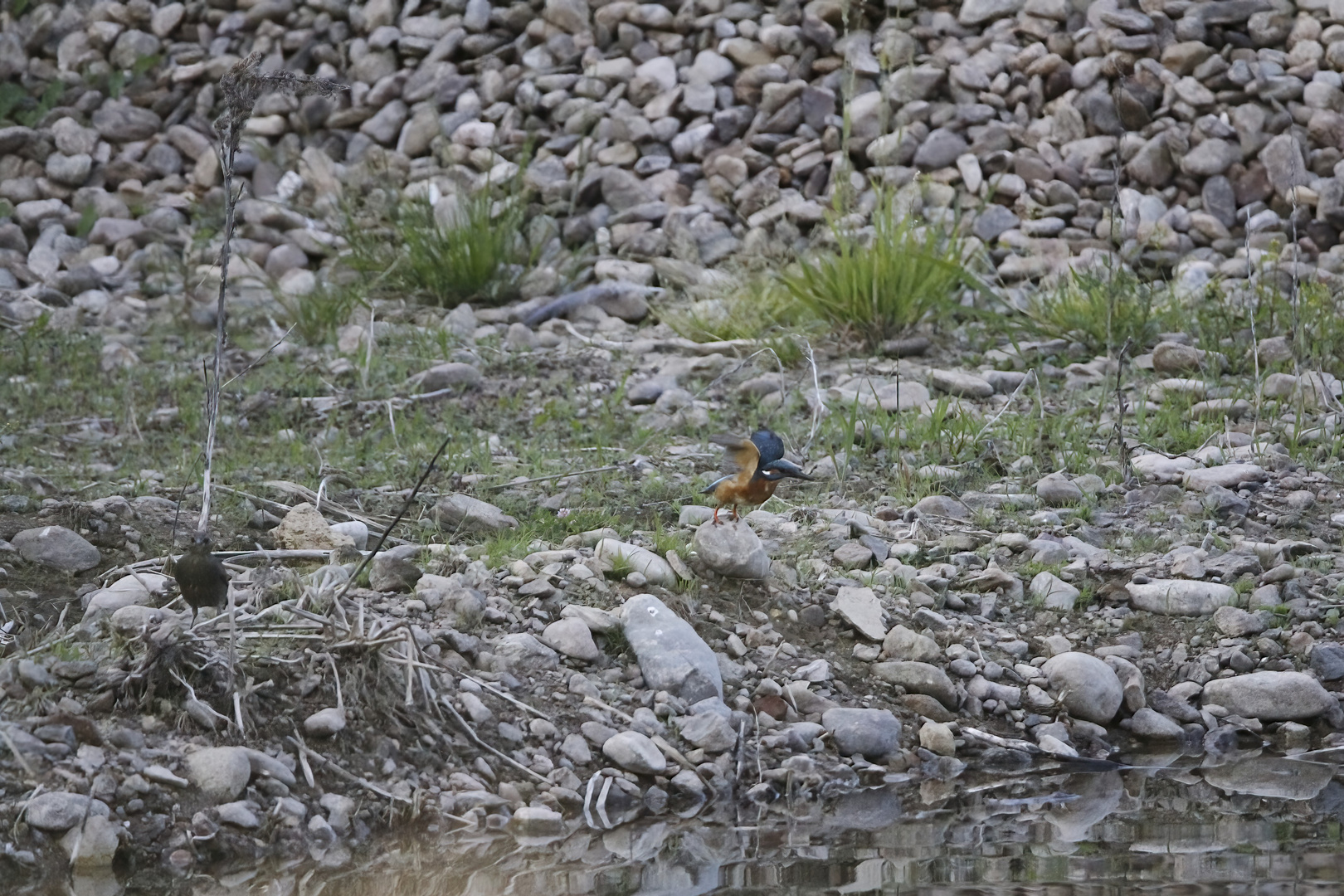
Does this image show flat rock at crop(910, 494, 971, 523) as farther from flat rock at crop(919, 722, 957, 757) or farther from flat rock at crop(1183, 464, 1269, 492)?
flat rock at crop(919, 722, 957, 757)

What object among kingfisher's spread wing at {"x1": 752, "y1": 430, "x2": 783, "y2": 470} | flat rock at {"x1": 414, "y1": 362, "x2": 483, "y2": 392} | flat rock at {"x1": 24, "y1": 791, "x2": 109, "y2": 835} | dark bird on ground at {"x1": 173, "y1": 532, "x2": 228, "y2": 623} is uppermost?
dark bird on ground at {"x1": 173, "y1": 532, "x2": 228, "y2": 623}

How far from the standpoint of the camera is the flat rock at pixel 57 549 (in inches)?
131

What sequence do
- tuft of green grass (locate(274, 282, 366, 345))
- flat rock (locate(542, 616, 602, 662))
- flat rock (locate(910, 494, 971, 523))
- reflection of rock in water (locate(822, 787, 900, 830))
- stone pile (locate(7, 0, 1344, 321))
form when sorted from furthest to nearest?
stone pile (locate(7, 0, 1344, 321))
tuft of green grass (locate(274, 282, 366, 345))
flat rock (locate(910, 494, 971, 523))
flat rock (locate(542, 616, 602, 662))
reflection of rock in water (locate(822, 787, 900, 830))

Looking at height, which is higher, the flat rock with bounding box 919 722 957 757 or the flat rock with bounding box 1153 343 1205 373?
the flat rock with bounding box 919 722 957 757

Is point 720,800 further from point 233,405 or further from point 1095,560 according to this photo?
point 233,405

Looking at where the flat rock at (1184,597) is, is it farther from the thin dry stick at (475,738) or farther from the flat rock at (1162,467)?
the thin dry stick at (475,738)

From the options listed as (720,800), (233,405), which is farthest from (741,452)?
(233,405)

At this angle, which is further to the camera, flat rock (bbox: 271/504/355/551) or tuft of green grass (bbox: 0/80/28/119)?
tuft of green grass (bbox: 0/80/28/119)

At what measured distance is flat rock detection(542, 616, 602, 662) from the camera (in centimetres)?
293

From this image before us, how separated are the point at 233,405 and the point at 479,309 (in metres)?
1.32

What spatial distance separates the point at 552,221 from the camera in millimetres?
6570

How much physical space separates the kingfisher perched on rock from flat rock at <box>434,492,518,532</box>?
69 centimetres

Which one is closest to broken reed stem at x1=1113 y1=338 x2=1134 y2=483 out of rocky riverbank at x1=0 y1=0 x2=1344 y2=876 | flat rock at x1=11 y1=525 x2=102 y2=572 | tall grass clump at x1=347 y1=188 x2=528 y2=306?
rocky riverbank at x1=0 y1=0 x2=1344 y2=876

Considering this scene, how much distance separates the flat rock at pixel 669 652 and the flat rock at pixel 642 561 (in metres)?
0.16
